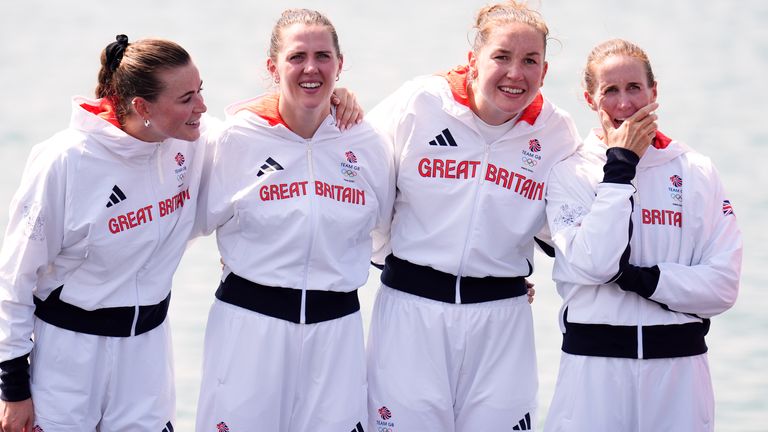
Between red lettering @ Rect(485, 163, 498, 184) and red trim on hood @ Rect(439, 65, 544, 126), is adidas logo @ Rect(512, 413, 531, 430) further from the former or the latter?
red trim on hood @ Rect(439, 65, 544, 126)

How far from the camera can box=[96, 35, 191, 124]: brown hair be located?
3854mm

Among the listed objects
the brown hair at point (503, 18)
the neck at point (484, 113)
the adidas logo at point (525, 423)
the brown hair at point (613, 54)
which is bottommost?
the adidas logo at point (525, 423)

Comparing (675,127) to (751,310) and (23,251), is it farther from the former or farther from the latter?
(23,251)

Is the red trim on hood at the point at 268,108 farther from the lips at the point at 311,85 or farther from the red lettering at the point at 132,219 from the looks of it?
the red lettering at the point at 132,219

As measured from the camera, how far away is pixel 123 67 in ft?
12.7

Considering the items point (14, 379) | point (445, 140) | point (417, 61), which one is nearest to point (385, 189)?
point (445, 140)

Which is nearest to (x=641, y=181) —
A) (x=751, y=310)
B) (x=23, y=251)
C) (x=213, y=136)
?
(x=213, y=136)

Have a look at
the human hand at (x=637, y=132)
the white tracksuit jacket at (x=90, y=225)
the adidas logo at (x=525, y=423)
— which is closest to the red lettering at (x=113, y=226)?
the white tracksuit jacket at (x=90, y=225)

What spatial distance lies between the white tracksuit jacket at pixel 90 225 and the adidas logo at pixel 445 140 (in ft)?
2.76

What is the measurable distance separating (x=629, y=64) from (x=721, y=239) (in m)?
0.62

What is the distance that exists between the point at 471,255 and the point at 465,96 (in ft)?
1.76

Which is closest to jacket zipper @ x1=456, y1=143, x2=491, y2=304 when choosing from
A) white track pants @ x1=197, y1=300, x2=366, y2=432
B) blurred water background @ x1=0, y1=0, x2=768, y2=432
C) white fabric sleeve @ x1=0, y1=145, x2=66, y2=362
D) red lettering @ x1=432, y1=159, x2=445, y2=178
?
red lettering @ x1=432, y1=159, x2=445, y2=178

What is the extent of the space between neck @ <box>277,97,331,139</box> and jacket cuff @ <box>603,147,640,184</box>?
3.05ft

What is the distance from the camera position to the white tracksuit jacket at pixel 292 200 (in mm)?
4023
